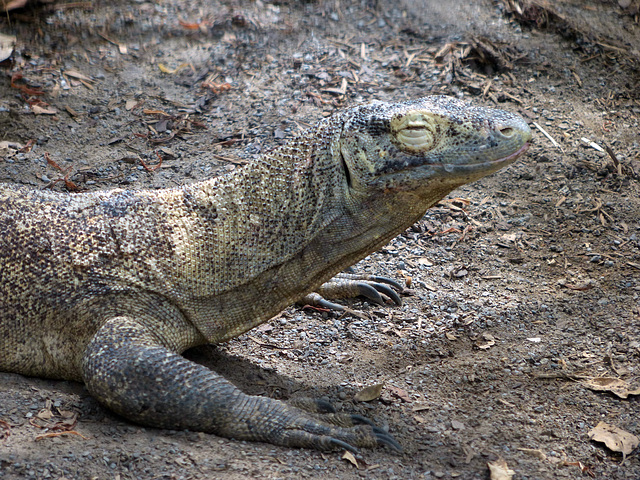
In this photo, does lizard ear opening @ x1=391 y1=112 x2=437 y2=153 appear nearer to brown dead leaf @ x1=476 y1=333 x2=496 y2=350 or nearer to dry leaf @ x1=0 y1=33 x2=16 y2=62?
brown dead leaf @ x1=476 y1=333 x2=496 y2=350

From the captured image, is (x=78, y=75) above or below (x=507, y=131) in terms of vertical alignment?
above

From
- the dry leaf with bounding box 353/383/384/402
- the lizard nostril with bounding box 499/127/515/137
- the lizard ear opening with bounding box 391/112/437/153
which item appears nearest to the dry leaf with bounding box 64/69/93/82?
the lizard ear opening with bounding box 391/112/437/153

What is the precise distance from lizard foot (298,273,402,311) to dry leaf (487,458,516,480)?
78.5 inches

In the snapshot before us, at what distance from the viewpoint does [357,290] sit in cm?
561

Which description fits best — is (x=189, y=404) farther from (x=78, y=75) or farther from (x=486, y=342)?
(x=78, y=75)

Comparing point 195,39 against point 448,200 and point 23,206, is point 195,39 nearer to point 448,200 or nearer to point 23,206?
point 448,200

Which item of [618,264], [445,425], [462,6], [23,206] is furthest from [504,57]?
[23,206]

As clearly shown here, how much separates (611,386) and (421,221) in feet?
8.67

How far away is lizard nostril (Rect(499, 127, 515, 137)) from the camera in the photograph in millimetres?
3861

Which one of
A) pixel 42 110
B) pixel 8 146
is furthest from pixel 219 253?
pixel 42 110

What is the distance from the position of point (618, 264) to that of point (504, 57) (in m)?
3.85

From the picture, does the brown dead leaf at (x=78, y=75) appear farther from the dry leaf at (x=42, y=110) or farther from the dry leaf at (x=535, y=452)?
the dry leaf at (x=535, y=452)

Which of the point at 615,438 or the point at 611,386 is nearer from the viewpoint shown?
the point at 615,438

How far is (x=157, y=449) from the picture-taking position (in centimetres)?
362
